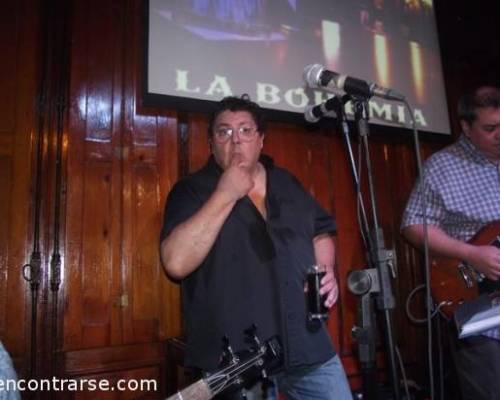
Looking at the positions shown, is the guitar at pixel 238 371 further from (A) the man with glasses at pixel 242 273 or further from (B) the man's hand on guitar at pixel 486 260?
(B) the man's hand on guitar at pixel 486 260

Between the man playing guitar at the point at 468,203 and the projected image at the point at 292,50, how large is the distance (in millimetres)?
604

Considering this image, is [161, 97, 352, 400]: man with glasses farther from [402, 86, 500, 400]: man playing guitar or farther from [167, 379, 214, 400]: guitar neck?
[402, 86, 500, 400]: man playing guitar

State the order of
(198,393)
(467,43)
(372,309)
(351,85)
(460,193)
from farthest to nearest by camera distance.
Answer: (467,43), (460,193), (351,85), (372,309), (198,393)

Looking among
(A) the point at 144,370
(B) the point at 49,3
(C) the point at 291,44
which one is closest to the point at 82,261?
(A) the point at 144,370

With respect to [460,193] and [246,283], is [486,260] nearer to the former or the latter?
[460,193]

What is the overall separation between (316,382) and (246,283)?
0.44 m

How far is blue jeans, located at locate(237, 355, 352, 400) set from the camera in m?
1.36

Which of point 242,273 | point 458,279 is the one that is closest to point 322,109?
point 242,273

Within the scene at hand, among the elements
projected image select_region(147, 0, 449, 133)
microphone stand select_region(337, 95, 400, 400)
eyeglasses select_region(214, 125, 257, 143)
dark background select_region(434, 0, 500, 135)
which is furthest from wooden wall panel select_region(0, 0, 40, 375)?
dark background select_region(434, 0, 500, 135)

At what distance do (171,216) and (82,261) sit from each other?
28.0 inches

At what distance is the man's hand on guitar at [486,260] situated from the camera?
67.1 inches

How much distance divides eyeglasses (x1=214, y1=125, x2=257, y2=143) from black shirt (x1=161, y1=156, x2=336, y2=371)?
0.19 m

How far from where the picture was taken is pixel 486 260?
1720 millimetres

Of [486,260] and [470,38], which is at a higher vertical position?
[470,38]
